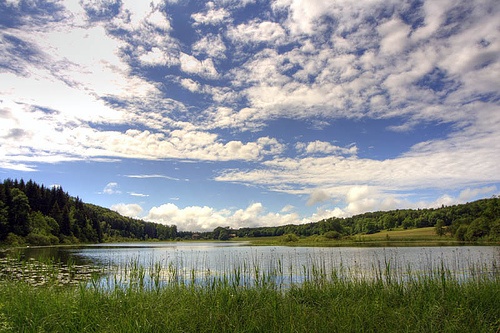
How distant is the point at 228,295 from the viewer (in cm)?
1035

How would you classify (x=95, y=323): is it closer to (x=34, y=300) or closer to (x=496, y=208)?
(x=34, y=300)

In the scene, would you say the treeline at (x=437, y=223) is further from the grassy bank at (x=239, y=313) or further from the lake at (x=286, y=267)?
the grassy bank at (x=239, y=313)

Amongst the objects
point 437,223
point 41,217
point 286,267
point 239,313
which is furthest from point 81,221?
point 239,313

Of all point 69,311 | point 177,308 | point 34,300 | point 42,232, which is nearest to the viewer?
point 69,311

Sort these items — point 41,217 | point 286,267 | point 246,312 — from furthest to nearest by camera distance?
1. point 41,217
2. point 286,267
3. point 246,312

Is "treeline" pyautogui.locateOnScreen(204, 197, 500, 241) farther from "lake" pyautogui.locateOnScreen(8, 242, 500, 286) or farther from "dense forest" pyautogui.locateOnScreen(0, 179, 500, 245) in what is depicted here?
"lake" pyautogui.locateOnScreen(8, 242, 500, 286)

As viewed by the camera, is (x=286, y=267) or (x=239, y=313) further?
(x=286, y=267)

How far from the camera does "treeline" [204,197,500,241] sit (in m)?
80.4

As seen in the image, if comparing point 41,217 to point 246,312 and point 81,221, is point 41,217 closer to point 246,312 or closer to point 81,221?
point 81,221

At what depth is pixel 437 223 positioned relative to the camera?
104375 millimetres

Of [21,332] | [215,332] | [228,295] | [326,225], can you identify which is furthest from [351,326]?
[326,225]

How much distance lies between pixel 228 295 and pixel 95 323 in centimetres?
382

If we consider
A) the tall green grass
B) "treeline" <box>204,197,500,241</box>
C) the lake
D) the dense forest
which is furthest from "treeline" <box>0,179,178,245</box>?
the tall green grass

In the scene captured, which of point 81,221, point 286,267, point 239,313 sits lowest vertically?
point 286,267
